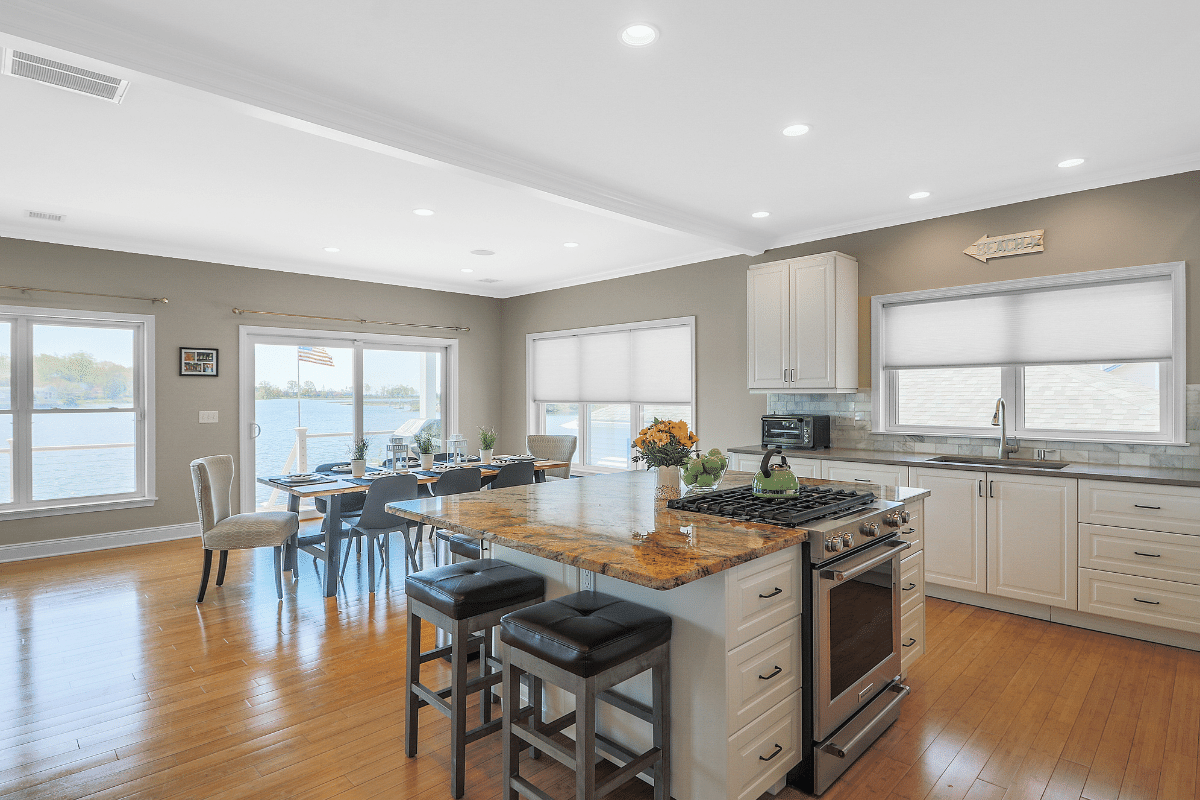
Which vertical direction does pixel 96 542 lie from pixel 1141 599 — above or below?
below

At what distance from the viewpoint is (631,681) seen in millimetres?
2104

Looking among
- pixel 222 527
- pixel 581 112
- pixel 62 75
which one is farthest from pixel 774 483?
pixel 222 527

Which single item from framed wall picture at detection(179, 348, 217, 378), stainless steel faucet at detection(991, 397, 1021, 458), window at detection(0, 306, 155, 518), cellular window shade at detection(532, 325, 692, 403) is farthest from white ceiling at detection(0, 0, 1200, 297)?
cellular window shade at detection(532, 325, 692, 403)

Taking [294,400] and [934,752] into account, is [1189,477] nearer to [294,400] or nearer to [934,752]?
[934,752]

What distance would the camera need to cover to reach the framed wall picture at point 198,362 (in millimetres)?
5781

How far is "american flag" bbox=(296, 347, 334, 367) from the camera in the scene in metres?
6.64

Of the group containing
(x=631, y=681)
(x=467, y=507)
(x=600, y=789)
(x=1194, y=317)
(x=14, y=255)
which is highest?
(x=14, y=255)

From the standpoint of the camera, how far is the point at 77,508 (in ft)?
17.4

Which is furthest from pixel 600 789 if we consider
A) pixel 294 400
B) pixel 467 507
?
pixel 294 400

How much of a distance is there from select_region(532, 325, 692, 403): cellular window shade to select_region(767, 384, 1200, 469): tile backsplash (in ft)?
3.84

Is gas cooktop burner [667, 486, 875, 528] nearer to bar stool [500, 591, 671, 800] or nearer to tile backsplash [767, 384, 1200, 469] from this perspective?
bar stool [500, 591, 671, 800]

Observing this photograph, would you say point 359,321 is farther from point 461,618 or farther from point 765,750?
point 765,750

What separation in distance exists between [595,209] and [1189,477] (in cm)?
361

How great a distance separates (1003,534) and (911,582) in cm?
141
